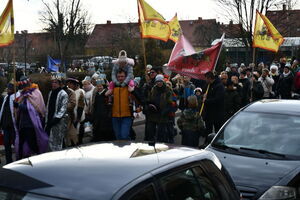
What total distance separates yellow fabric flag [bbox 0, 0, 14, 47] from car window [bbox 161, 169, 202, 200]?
672cm

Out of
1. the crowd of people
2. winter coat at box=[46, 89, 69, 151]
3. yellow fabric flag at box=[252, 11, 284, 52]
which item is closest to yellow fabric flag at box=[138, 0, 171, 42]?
the crowd of people

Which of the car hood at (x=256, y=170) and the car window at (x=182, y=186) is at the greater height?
the car window at (x=182, y=186)

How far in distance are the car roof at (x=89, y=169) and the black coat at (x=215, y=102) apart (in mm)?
6454

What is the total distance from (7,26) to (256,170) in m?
5.82

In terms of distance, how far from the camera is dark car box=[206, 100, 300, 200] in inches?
203

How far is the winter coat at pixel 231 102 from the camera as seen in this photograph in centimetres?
1074

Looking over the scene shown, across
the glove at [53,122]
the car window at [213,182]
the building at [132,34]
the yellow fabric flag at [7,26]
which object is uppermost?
the building at [132,34]

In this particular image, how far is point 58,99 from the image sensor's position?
8297 millimetres

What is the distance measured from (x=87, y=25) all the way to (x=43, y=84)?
1215 inches

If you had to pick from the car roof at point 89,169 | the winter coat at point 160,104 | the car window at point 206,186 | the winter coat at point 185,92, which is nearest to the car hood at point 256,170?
the car window at point 206,186

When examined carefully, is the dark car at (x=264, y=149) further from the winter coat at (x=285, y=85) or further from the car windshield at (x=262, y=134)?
the winter coat at (x=285, y=85)

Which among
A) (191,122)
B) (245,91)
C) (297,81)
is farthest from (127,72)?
(297,81)

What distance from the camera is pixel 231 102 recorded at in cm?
1078

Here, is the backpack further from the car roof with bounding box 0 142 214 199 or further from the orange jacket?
the car roof with bounding box 0 142 214 199
